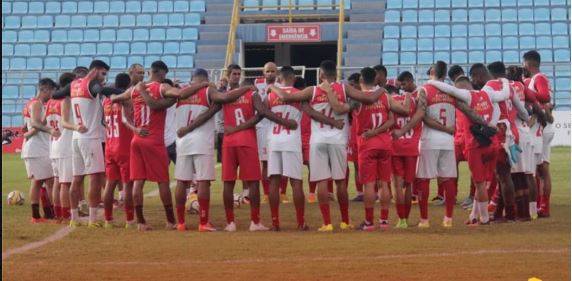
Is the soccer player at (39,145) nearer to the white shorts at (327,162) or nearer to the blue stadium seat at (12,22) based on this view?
the white shorts at (327,162)

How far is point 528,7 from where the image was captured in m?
38.6

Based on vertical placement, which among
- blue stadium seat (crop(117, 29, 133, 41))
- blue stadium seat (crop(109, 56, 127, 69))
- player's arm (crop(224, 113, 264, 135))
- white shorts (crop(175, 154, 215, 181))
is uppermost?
blue stadium seat (crop(117, 29, 133, 41))

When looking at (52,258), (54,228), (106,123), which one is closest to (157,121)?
(106,123)

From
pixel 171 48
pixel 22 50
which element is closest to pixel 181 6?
pixel 171 48

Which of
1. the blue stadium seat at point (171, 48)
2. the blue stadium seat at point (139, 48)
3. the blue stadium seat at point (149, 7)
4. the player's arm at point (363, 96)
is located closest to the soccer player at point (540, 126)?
the player's arm at point (363, 96)

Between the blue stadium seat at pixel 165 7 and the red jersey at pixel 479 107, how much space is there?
92.9ft

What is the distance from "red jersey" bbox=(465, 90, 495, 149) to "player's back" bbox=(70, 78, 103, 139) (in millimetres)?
4526

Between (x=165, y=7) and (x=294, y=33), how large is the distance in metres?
6.55

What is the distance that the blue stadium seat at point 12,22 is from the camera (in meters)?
40.8

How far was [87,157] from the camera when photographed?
13.1m

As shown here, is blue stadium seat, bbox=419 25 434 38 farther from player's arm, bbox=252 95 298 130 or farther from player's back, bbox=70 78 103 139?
player's arm, bbox=252 95 298 130

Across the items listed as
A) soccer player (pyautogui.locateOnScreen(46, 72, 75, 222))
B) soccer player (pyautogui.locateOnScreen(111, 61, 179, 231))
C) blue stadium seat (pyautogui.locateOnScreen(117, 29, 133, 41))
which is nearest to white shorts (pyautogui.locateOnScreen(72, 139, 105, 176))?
soccer player (pyautogui.locateOnScreen(46, 72, 75, 222))

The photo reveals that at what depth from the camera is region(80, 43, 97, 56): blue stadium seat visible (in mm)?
38938

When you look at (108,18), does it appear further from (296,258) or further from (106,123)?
(296,258)
